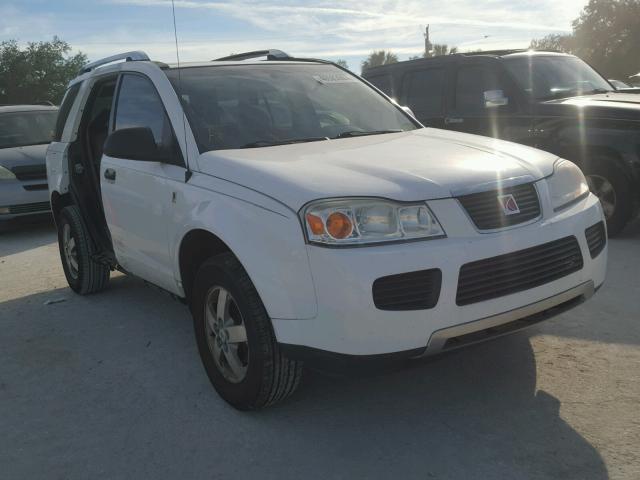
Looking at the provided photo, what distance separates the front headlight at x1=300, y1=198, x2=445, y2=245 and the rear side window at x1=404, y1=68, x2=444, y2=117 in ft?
17.2

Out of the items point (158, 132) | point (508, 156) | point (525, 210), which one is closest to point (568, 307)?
point (525, 210)

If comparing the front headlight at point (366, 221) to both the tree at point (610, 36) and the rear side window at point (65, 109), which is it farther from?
the tree at point (610, 36)

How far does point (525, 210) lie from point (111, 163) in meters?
2.74

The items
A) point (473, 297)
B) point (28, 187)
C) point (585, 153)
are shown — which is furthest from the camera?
point (28, 187)

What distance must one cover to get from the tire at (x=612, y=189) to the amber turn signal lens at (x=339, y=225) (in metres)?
4.29

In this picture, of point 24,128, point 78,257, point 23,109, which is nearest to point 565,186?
point 78,257

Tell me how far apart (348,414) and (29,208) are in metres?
7.08

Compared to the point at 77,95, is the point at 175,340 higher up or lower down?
lower down

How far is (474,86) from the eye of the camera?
749 centimetres

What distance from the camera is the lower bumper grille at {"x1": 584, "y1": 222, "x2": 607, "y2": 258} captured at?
3.23 m

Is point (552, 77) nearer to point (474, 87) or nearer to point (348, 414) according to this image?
point (474, 87)

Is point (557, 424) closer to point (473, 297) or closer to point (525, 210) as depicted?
point (473, 297)

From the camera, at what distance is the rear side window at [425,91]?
785cm

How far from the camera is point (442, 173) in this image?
2.99m
